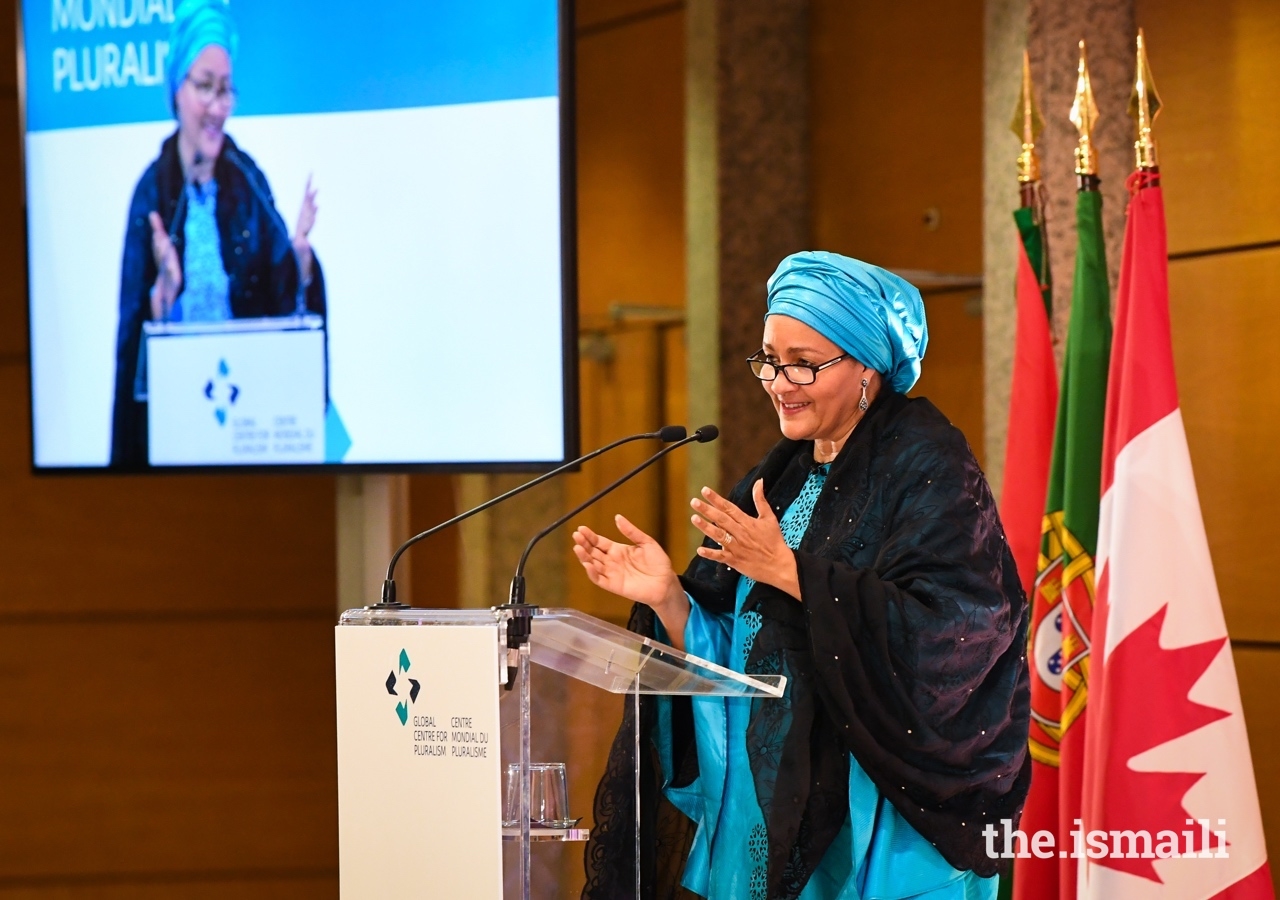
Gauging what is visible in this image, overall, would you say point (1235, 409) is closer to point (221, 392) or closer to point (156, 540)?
point (221, 392)

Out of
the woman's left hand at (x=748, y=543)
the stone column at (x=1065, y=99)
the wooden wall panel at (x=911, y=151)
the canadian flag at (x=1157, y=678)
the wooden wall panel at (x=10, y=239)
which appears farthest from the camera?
the wooden wall panel at (x=10, y=239)

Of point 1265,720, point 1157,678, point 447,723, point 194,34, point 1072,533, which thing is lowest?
point 1265,720

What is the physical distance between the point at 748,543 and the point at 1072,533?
113 cm

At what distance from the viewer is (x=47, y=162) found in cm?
377

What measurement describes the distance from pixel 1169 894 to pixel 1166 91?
1627mm

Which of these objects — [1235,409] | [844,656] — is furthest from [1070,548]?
[844,656]

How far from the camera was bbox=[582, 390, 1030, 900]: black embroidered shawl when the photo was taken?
1958 millimetres

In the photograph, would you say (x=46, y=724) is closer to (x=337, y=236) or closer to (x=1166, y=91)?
(x=337, y=236)

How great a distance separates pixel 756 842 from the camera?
2.04 meters

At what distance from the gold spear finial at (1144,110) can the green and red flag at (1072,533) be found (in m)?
0.09

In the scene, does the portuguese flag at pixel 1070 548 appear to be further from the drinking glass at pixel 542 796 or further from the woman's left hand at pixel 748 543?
the drinking glass at pixel 542 796

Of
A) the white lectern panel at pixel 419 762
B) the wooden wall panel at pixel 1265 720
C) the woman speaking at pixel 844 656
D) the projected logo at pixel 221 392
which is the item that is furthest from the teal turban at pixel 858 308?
the projected logo at pixel 221 392

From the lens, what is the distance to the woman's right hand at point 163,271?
368 centimetres

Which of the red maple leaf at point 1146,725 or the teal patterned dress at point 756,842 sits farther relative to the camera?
the red maple leaf at point 1146,725
